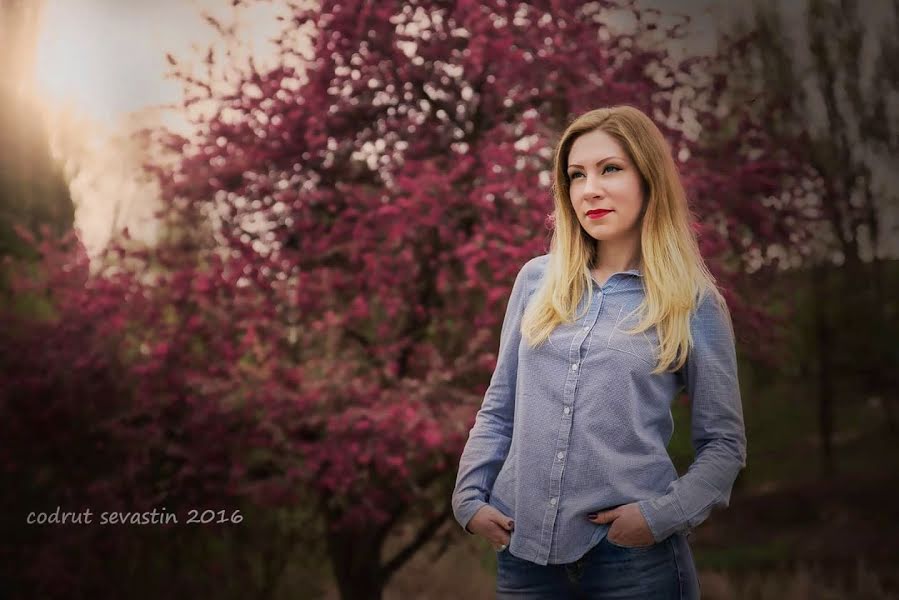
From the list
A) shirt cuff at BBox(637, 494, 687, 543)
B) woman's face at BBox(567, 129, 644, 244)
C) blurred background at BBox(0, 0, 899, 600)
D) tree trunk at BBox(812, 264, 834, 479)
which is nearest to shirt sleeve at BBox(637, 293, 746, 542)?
shirt cuff at BBox(637, 494, 687, 543)

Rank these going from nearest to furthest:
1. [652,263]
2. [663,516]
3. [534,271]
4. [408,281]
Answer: [663,516] → [652,263] → [534,271] → [408,281]

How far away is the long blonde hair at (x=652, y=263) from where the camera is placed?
1233 millimetres

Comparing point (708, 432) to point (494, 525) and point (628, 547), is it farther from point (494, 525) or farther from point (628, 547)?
point (494, 525)

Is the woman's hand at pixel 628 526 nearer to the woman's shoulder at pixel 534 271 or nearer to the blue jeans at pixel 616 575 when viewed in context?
the blue jeans at pixel 616 575

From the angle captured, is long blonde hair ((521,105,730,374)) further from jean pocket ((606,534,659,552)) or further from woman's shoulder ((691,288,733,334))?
jean pocket ((606,534,659,552))

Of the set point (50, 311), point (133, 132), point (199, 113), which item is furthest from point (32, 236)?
point (199, 113)

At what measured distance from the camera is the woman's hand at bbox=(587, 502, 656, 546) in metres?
1.16

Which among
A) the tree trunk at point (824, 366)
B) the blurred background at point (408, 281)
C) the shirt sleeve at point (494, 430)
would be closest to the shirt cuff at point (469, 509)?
the shirt sleeve at point (494, 430)

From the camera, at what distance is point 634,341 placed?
1239 millimetres

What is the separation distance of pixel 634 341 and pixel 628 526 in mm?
262

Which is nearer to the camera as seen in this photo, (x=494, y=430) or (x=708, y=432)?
(x=708, y=432)

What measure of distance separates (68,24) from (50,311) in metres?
1.10

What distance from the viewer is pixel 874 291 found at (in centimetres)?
282

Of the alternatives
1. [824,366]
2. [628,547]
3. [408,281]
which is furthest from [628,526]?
[824,366]
